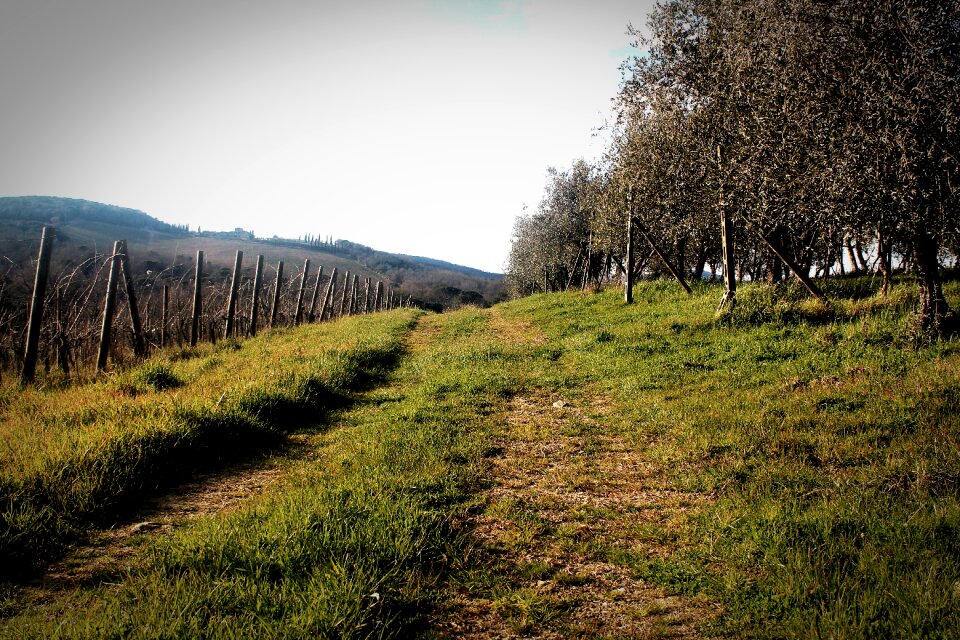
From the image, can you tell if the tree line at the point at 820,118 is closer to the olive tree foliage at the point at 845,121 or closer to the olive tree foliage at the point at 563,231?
the olive tree foliage at the point at 845,121

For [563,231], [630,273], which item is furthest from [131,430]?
[563,231]

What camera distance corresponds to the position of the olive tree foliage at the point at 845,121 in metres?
8.07

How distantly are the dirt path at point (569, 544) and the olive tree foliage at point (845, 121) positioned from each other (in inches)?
280

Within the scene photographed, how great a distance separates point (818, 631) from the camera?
2930 millimetres

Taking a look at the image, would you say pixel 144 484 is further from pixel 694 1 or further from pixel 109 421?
pixel 694 1

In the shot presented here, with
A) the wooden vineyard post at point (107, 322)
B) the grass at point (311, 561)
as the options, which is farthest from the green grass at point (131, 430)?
the wooden vineyard post at point (107, 322)

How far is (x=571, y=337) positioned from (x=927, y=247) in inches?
329

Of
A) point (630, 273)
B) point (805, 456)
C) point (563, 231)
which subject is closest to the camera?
point (805, 456)

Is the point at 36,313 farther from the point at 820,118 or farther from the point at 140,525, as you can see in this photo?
the point at 820,118

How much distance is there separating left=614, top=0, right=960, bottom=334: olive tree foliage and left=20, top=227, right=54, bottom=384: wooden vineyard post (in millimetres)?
16388

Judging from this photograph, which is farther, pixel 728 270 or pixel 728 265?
pixel 728 265

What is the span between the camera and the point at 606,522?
4703 mm

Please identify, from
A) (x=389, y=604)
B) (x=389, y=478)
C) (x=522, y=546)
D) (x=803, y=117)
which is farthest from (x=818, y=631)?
(x=803, y=117)

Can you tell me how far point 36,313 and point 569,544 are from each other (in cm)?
1201
